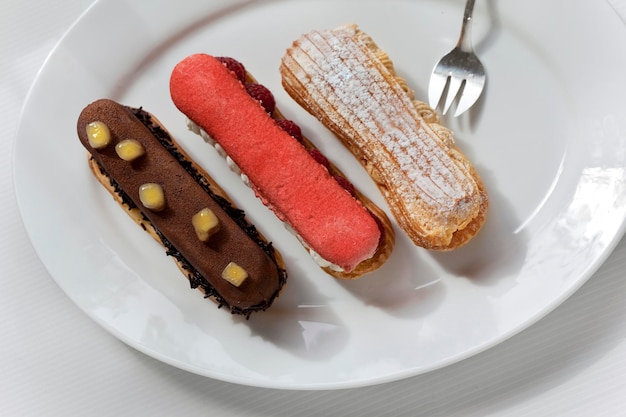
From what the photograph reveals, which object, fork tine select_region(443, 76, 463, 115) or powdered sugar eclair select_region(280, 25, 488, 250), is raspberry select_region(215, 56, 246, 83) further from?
fork tine select_region(443, 76, 463, 115)

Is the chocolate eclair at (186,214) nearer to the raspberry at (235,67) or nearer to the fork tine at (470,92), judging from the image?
the raspberry at (235,67)

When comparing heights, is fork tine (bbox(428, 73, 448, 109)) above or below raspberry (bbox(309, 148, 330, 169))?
below

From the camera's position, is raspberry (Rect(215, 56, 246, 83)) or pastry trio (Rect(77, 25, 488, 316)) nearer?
pastry trio (Rect(77, 25, 488, 316))

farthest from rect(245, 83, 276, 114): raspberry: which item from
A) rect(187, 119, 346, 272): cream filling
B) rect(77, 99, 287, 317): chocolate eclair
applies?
rect(77, 99, 287, 317): chocolate eclair

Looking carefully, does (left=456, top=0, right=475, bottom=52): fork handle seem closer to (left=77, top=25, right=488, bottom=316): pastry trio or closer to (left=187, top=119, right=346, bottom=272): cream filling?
(left=77, top=25, right=488, bottom=316): pastry trio

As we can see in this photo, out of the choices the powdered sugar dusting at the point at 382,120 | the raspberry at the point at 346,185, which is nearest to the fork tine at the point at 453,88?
the powdered sugar dusting at the point at 382,120
